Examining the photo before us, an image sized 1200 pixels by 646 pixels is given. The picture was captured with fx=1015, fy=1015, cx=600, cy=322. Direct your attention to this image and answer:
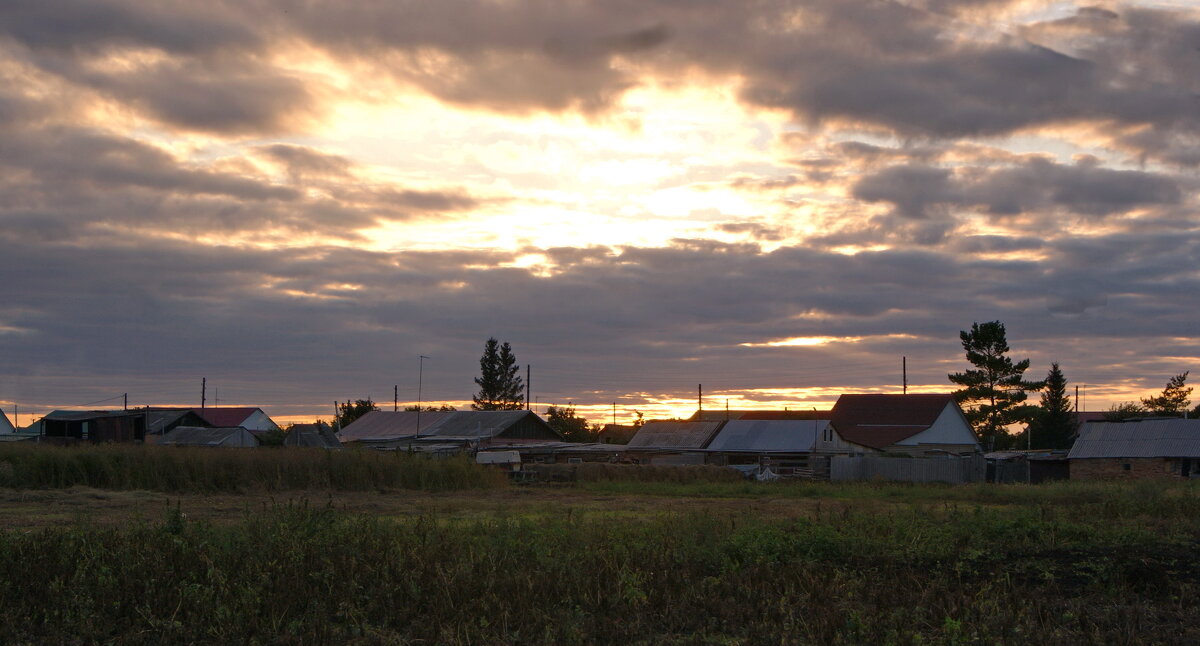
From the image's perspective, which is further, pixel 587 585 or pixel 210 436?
pixel 210 436

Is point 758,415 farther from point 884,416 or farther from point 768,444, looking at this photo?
point 768,444

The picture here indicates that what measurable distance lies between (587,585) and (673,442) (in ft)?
173

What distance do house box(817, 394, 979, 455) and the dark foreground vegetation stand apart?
52.5m

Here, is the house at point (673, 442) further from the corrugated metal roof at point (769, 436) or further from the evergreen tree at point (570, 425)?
Answer: the evergreen tree at point (570, 425)

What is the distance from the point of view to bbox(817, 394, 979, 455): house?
2623 inches

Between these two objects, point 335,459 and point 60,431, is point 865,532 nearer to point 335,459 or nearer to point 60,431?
point 335,459

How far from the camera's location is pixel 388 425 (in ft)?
270

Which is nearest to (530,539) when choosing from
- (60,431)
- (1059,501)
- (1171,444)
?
(1059,501)

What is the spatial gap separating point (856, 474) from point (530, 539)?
127 ft

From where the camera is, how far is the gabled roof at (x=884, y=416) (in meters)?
67.4

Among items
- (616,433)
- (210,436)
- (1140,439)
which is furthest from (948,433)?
(210,436)

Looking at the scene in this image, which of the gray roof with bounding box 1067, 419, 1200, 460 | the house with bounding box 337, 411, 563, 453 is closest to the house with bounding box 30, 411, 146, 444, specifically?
the house with bounding box 337, 411, 563, 453

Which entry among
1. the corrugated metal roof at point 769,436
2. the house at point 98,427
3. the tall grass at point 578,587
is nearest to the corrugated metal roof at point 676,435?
the corrugated metal roof at point 769,436

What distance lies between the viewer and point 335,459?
→ 115ft
